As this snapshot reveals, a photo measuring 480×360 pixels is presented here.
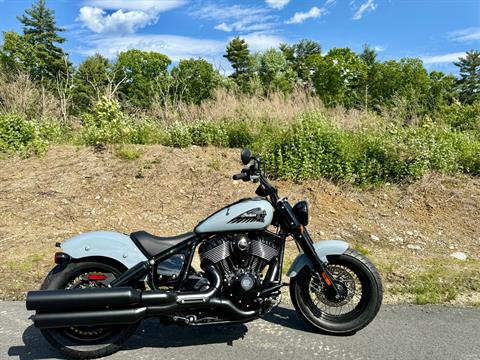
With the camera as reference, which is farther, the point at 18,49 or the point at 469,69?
the point at 469,69

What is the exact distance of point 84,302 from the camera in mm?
3059

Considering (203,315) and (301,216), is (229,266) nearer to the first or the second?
(203,315)

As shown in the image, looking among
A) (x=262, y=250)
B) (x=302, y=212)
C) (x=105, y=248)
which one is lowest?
(x=262, y=250)

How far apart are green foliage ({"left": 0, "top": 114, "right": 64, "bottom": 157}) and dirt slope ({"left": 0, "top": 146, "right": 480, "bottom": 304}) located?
12.2 inches

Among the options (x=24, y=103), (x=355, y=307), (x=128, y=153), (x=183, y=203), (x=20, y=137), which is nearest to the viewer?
(x=355, y=307)

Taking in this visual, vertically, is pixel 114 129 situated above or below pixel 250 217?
above

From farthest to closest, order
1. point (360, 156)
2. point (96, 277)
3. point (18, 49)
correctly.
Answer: point (18, 49) < point (360, 156) < point (96, 277)

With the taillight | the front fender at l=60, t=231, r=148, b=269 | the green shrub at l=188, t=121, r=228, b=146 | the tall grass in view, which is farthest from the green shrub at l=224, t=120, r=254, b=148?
the taillight

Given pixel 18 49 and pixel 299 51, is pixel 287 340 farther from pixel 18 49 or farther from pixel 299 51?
pixel 299 51

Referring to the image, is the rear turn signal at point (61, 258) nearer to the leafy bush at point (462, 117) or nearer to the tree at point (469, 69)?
the leafy bush at point (462, 117)

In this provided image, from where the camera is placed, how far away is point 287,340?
3467 mm

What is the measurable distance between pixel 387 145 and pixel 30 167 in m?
6.50

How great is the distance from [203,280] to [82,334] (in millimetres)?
1009

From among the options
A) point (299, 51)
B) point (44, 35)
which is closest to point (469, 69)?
point (299, 51)
